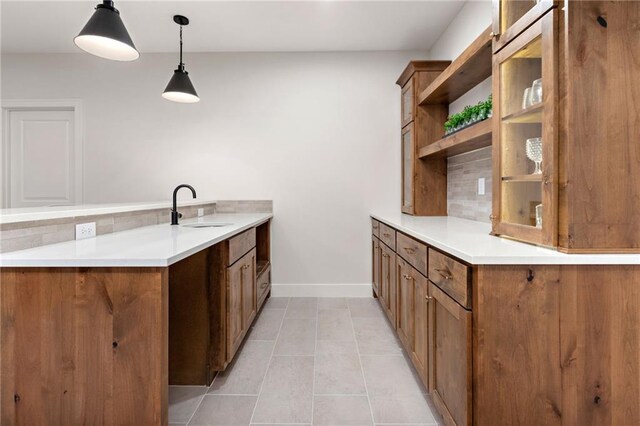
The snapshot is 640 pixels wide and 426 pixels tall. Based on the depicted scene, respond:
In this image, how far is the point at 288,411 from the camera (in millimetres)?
1735

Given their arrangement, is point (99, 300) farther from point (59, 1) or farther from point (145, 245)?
point (59, 1)

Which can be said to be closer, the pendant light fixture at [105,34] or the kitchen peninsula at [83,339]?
the kitchen peninsula at [83,339]

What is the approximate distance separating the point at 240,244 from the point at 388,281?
124cm

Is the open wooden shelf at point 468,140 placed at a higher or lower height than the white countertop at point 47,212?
higher

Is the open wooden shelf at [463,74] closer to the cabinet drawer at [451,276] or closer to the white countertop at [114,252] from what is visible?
the cabinet drawer at [451,276]

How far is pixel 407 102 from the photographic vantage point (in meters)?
3.41

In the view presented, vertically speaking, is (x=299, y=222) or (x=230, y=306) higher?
(x=299, y=222)

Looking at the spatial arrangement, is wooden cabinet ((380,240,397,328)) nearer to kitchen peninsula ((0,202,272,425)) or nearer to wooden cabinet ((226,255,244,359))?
wooden cabinet ((226,255,244,359))

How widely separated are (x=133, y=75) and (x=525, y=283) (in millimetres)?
4235

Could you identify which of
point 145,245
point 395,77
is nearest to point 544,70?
point 145,245

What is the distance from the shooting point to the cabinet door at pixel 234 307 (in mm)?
2039

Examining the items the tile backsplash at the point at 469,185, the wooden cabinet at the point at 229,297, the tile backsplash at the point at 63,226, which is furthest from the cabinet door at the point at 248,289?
the tile backsplash at the point at 469,185

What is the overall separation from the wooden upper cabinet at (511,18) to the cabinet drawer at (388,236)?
1.35 m

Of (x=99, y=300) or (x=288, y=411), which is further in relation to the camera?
(x=288, y=411)
